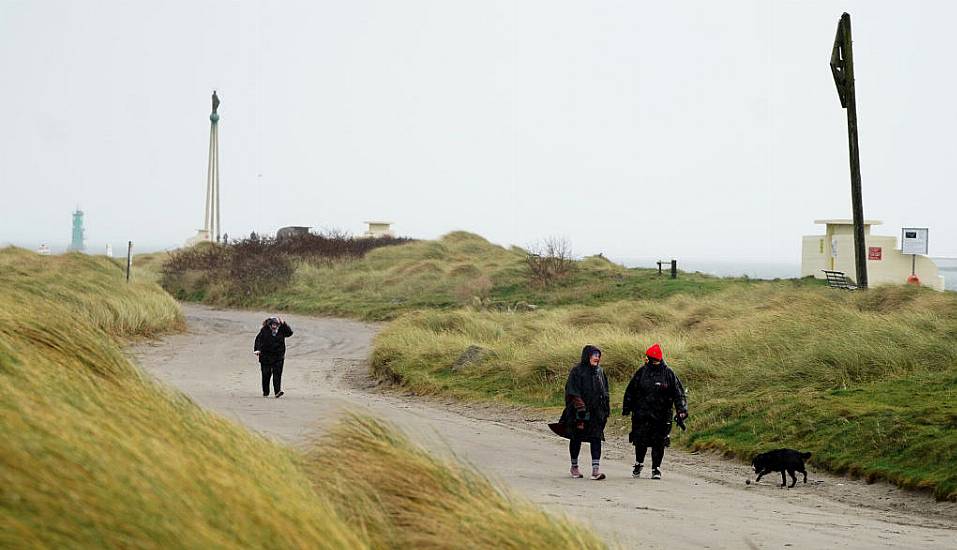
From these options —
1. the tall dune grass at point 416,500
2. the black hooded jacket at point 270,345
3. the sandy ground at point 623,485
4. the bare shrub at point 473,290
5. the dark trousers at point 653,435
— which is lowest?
the sandy ground at point 623,485

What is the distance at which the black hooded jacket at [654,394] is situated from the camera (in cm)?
1375

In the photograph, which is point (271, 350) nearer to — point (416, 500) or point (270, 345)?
point (270, 345)

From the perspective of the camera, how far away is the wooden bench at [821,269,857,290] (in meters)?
35.9

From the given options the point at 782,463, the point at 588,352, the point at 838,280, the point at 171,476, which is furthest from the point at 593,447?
the point at 838,280

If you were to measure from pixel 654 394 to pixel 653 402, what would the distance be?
104 millimetres

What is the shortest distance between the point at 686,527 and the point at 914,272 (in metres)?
30.8

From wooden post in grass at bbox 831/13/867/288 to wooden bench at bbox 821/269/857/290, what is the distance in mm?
5201

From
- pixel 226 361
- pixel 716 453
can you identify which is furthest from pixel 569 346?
pixel 226 361

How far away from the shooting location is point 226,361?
29453 millimetres

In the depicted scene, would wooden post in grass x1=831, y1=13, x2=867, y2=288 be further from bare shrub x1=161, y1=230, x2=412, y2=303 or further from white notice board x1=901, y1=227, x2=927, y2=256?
bare shrub x1=161, y1=230, x2=412, y2=303

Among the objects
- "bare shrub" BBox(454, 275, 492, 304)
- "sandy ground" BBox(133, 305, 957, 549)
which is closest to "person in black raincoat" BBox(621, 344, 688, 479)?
"sandy ground" BBox(133, 305, 957, 549)

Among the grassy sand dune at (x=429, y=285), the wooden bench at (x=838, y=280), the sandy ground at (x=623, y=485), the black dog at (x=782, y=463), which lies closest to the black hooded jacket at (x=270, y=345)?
the sandy ground at (x=623, y=485)

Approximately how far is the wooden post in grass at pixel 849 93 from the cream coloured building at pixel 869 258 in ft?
23.9

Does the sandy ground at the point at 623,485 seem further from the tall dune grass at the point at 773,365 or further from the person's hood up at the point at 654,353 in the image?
the person's hood up at the point at 654,353
